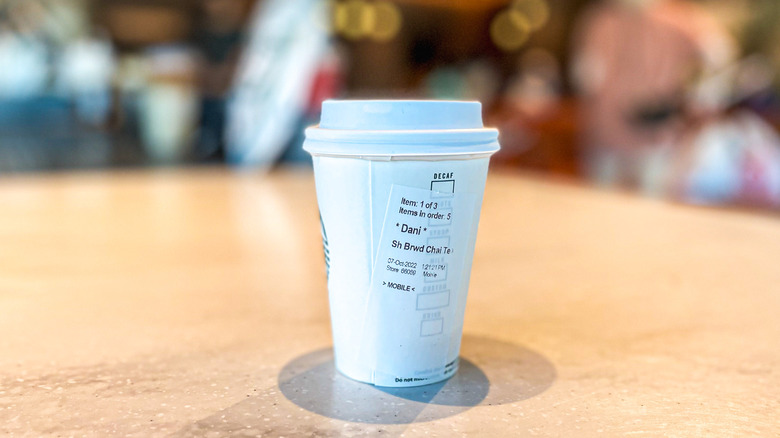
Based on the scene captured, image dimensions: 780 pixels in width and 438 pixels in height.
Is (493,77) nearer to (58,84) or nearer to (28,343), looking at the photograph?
(58,84)

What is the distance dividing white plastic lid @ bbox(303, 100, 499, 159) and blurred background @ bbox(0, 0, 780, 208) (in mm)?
1975

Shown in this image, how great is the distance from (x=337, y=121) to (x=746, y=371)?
2.07ft

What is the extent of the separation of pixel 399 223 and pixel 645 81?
113 inches

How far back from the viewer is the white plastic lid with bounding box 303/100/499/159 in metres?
0.67

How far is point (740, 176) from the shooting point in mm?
2510

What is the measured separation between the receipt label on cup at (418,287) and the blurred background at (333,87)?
195 centimetres

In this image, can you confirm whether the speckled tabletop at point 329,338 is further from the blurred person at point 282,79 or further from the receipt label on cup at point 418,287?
the blurred person at point 282,79

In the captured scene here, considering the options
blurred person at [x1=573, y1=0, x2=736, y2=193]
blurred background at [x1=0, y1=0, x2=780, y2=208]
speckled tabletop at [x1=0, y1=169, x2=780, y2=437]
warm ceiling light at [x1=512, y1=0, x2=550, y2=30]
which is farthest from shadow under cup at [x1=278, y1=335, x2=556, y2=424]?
warm ceiling light at [x1=512, y1=0, x2=550, y2=30]

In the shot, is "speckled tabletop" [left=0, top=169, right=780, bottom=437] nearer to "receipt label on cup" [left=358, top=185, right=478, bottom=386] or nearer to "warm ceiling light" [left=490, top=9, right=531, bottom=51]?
"receipt label on cup" [left=358, top=185, right=478, bottom=386]

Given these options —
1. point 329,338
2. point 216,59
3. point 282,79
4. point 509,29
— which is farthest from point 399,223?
point 509,29

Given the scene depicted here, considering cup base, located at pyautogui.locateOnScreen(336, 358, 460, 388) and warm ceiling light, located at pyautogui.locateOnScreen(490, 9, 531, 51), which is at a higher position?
warm ceiling light, located at pyautogui.locateOnScreen(490, 9, 531, 51)

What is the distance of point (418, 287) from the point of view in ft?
2.38

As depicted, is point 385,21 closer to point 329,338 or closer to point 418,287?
point 329,338

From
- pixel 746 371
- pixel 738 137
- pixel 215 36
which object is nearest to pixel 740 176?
pixel 738 137
